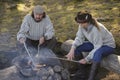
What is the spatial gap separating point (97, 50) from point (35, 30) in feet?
4.98

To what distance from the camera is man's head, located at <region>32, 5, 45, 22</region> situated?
225 inches

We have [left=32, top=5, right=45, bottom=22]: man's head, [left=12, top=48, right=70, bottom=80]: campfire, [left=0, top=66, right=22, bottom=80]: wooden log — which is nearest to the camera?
[left=0, top=66, right=22, bottom=80]: wooden log

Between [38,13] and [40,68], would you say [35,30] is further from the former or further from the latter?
[40,68]

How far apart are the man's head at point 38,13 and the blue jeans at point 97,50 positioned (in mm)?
998

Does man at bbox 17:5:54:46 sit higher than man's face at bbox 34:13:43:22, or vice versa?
man's face at bbox 34:13:43:22

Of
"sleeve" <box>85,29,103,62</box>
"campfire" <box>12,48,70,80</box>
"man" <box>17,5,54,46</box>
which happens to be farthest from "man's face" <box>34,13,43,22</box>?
"sleeve" <box>85,29,103,62</box>

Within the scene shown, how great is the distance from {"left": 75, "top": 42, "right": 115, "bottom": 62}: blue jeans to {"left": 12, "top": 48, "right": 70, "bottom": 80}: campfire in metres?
0.54

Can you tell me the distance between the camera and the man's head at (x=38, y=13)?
570 centimetres

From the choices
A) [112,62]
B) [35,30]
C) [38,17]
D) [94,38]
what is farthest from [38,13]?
[112,62]

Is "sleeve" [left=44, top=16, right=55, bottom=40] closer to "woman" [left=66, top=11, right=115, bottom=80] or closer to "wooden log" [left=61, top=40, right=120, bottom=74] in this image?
"woman" [left=66, top=11, right=115, bottom=80]

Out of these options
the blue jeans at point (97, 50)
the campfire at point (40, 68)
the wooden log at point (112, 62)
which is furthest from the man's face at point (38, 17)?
the wooden log at point (112, 62)

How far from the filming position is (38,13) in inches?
227

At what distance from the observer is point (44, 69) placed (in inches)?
213

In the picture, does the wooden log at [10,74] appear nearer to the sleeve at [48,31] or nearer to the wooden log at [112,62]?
the sleeve at [48,31]
